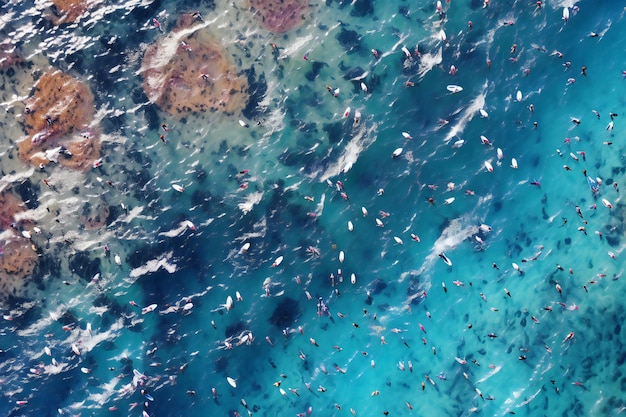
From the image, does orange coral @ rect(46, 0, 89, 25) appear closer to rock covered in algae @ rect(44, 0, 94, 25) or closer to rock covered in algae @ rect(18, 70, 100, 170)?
rock covered in algae @ rect(44, 0, 94, 25)

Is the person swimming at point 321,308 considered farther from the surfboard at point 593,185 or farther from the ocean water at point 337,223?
the surfboard at point 593,185

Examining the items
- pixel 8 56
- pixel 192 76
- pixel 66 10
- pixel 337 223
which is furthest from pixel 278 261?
pixel 8 56

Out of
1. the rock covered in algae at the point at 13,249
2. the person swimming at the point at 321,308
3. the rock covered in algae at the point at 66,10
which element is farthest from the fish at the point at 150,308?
the rock covered in algae at the point at 66,10

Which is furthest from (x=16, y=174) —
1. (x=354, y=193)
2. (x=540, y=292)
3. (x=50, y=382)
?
(x=540, y=292)

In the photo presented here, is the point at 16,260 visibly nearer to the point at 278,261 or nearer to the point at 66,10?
the point at 66,10

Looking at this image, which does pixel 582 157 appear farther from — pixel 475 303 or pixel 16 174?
pixel 16 174
